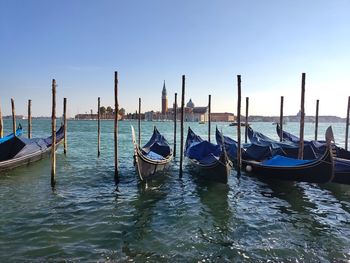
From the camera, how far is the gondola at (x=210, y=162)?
898 cm

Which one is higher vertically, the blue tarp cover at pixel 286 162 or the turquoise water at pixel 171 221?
the blue tarp cover at pixel 286 162

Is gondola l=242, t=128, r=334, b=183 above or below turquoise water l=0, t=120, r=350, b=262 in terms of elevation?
above

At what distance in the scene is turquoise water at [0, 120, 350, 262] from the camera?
16.1 feet

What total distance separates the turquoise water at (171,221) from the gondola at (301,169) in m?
0.48

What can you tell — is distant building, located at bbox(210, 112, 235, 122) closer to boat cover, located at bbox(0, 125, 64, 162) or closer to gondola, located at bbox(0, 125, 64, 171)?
gondola, located at bbox(0, 125, 64, 171)

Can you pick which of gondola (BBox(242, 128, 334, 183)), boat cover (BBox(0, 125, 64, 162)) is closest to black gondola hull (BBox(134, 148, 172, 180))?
gondola (BBox(242, 128, 334, 183))

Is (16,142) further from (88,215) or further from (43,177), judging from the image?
(88,215)

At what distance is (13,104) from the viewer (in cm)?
1519

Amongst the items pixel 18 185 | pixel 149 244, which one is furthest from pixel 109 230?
pixel 18 185

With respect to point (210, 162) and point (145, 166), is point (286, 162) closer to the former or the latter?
point (210, 162)

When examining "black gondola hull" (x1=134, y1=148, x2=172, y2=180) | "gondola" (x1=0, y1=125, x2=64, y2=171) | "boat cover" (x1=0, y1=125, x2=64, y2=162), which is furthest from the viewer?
"boat cover" (x1=0, y1=125, x2=64, y2=162)

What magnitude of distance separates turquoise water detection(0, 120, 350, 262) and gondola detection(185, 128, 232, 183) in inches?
14.5

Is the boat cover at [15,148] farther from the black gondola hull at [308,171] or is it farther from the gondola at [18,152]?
the black gondola hull at [308,171]

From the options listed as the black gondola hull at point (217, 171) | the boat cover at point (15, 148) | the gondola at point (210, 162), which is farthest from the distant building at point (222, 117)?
the black gondola hull at point (217, 171)
